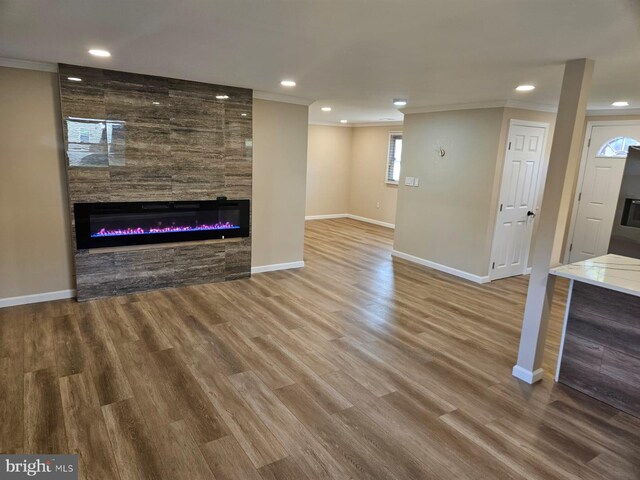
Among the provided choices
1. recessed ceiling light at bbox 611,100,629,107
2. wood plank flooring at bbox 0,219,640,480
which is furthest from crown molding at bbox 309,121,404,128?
wood plank flooring at bbox 0,219,640,480

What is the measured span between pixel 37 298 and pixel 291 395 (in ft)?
10.3

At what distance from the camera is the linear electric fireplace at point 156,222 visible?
163 inches

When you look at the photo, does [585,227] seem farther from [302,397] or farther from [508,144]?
[302,397]

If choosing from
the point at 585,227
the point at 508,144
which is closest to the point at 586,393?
the point at 508,144

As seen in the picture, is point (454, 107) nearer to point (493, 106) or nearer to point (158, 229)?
point (493, 106)

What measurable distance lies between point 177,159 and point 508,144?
4.10m

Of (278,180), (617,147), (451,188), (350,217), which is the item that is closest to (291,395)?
(278,180)

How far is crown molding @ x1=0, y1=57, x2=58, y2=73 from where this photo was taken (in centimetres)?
359

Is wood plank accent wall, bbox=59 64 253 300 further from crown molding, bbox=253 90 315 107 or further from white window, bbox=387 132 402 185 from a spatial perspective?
white window, bbox=387 132 402 185

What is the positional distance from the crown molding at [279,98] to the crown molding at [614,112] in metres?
3.97

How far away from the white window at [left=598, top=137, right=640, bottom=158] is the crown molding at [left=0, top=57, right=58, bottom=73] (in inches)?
266

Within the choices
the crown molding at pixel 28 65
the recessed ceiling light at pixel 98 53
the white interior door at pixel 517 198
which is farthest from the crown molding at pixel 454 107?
the crown molding at pixel 28 65

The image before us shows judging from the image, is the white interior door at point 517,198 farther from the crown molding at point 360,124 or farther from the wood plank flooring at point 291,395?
the crown molding at point 360,124

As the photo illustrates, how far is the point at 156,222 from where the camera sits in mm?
4516
